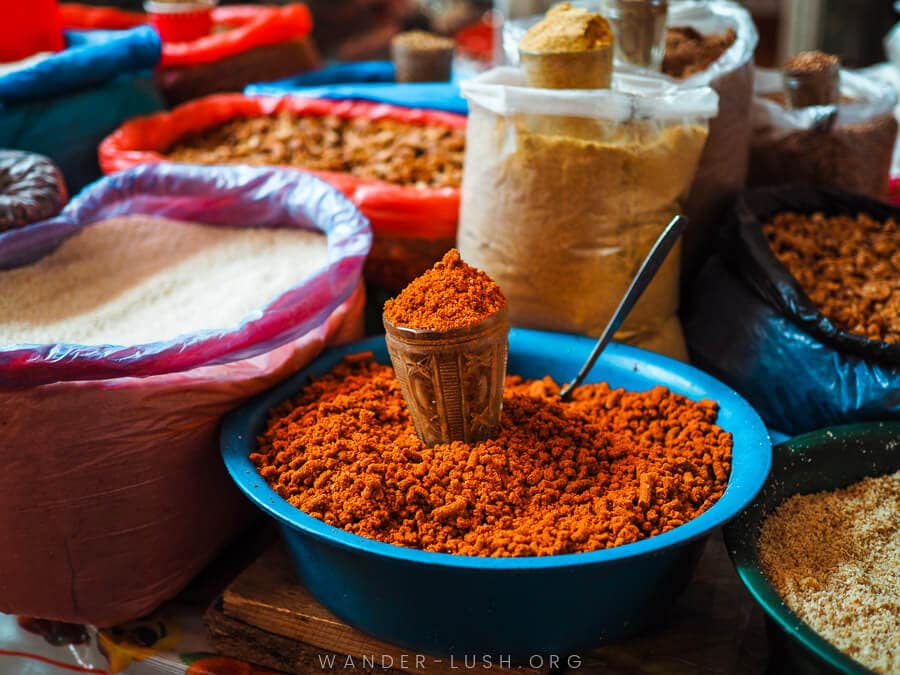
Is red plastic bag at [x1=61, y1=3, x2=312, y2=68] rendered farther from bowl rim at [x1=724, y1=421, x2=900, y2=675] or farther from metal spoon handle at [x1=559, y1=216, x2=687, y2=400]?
bowl rim at [x1=724, y1=421, x2=900, y2=675]

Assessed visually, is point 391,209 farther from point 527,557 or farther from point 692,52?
point 527,557

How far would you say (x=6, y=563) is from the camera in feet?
3.30

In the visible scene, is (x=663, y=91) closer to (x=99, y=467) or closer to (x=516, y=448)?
(x=516, y=448)

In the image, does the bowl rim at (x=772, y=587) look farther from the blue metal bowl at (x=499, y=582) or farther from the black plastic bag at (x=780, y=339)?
the black plastic bag at (x=780, y=339)

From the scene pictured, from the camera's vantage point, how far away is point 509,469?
38.0 inches

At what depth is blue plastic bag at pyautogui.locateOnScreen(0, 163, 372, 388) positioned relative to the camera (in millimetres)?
951

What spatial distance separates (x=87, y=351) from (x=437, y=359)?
0.38 m

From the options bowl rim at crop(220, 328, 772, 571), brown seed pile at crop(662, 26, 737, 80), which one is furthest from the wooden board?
brown seed pile at crop(662, 26, 737, 80)

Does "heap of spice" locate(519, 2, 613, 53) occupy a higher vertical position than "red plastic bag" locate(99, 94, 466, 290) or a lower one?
higher

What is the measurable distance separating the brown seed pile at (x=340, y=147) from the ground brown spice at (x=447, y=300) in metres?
0.61

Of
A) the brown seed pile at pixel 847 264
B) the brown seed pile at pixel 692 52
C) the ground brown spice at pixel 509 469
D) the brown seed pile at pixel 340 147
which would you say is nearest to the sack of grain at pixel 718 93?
the brown seed pile at pixel 692 52

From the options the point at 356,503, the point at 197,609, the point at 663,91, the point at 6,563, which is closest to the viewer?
the point at 356,503

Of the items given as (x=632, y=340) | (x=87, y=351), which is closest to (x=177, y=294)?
(x=87, y=351)

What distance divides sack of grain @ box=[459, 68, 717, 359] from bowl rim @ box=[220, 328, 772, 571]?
3.4 inches
